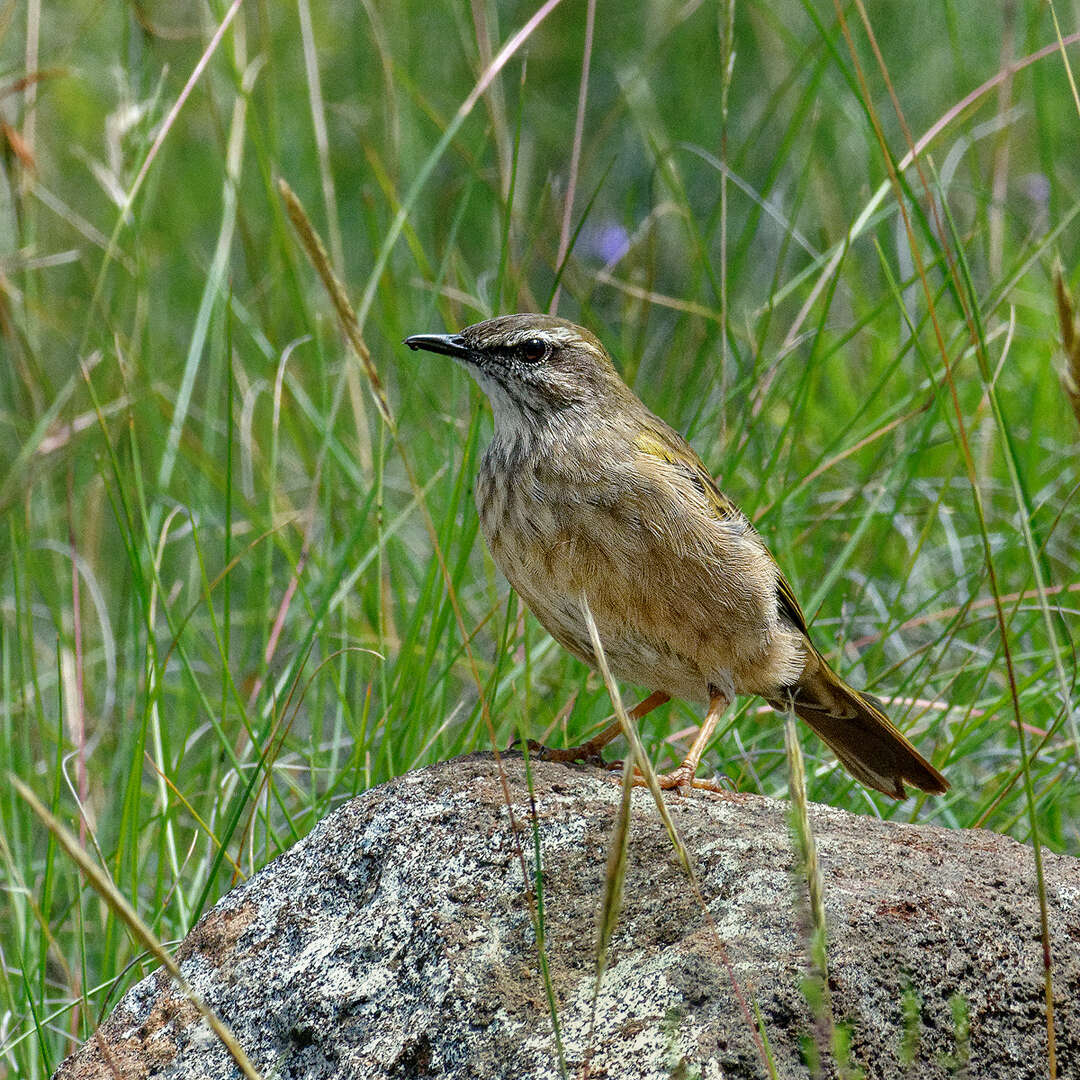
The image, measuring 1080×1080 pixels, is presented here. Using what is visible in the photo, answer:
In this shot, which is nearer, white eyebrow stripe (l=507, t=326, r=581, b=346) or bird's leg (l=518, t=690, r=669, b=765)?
bird's leg (l=518, t=690, r=669, b=765)

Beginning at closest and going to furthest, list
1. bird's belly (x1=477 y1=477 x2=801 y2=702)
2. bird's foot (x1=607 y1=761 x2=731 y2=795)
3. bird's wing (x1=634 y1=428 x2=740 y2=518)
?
bird's foot (x1=607 y1=761 x2=731 y2=795) < bird's belly (x1=477 y1=477 x2=801 y2=702) < bird's wing (x1=634 y1=428 x2=740 y2=518)

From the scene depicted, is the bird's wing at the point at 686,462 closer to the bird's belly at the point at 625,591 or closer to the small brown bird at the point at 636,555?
the small brown bird at the point at 636,555

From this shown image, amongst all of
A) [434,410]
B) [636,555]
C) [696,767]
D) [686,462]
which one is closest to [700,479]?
[686,462]

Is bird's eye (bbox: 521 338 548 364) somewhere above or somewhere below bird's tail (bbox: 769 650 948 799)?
above

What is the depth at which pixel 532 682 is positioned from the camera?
4.44 m

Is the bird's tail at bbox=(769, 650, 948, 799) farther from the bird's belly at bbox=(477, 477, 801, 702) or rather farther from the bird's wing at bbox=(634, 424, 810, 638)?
the bird's belly at bbox=(477, 477, 801, 702)

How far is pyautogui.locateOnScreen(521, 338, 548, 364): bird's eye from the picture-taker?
158 inches

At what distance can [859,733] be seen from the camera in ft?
12.6

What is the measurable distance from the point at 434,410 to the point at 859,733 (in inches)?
75.7

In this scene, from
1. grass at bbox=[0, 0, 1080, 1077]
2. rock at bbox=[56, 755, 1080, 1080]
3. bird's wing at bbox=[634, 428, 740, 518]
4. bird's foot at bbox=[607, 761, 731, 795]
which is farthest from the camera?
bird's wing at bbox=[634, 428, 740, 518]

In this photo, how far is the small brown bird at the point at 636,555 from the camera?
11.4 feet

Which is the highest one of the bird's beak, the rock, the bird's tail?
the bird's beak

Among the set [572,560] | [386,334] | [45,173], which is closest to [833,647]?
[572,560]

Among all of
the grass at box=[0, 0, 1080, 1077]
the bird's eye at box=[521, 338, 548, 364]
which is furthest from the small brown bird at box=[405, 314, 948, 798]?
the grass at box=[0, 0, 1080, 1077]
